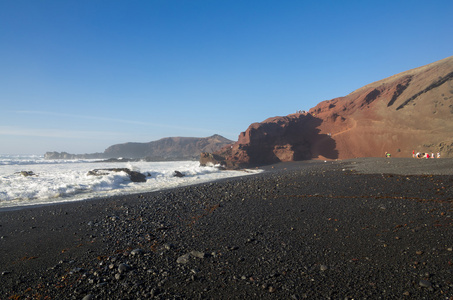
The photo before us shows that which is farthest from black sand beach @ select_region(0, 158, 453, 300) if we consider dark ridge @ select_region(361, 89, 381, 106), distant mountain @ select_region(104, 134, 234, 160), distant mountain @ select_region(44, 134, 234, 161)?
A: distant mountain @ select_region(104, 134, 234, 160)

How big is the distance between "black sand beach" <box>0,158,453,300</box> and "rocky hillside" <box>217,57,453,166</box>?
2311 cm

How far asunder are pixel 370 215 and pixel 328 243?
1.97 m

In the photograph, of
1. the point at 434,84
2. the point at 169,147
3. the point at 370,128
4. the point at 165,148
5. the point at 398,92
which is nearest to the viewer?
the point at 434,84

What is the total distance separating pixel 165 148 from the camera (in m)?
93.7

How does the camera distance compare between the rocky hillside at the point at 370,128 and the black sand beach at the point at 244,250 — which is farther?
the rocky hillside at the point at 370,128

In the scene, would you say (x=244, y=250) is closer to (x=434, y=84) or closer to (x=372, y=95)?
(x=434, y=84)

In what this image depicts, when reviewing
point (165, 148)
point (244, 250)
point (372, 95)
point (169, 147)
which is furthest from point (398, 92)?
point (165, 148)

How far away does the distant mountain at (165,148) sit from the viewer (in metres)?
84.0

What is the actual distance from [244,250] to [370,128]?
32075 mm

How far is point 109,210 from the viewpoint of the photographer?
8125mm

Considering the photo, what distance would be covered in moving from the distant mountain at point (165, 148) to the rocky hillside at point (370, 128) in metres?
46.2

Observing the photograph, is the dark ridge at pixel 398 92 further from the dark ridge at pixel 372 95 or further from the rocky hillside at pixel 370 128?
the dark ridge at pixel 372 95

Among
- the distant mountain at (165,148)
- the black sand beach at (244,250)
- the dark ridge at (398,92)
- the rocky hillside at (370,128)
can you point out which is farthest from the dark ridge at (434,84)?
the distant mountain at (165,148)

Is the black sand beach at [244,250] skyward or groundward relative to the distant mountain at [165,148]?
groundward
